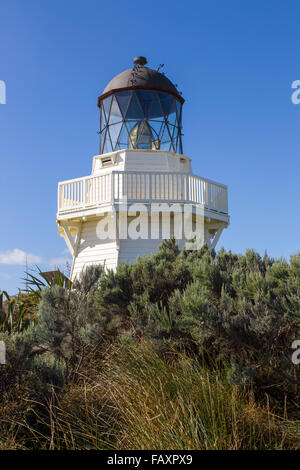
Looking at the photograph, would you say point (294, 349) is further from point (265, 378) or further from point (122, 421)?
point (122, 421)

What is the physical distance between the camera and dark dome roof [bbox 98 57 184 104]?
15.0 meters

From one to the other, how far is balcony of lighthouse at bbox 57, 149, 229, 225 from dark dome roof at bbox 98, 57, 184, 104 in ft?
6.92

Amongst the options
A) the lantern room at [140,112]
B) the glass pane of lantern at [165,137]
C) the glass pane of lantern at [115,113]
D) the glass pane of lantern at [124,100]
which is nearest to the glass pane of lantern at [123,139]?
the lantern room at [140,112]

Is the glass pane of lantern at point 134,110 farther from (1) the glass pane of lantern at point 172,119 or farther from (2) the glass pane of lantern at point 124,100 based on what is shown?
(1) the glass pane of lantern at point 172,119

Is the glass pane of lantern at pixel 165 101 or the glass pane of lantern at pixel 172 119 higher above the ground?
the glass pane of lantern at pixel 165 101

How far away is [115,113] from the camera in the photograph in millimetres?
15227

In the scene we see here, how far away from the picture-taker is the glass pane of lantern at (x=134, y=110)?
1489cm

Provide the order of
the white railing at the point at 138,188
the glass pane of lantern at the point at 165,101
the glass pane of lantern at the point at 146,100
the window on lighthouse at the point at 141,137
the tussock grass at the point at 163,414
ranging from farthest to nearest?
the glass pane of lantern at the point at 165,101 < the glass pane of lantern at the point at 146,100 < the window on lighthouse at the point at 141,137 < the white railing at the point at 138,188 < the tussock grass at the point at 163,414

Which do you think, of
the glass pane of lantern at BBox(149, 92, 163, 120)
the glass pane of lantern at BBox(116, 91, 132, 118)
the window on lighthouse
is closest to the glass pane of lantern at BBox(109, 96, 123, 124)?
the glass pane of lantern at BBox(116, 91, 132, 118)

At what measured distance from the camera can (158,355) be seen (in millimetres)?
5090

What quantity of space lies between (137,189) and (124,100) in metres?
3.59

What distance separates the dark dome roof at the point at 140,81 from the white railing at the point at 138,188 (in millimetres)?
3463

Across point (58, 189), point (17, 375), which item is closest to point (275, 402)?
point (17, 375)

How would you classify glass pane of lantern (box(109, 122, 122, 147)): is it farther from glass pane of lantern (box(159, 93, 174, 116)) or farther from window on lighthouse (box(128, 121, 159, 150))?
glass pane of lantern (box(159, 93, 174, 116))
